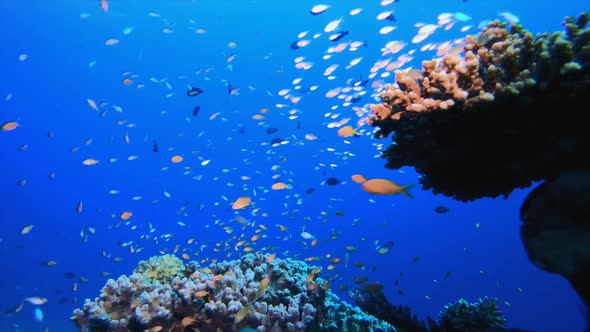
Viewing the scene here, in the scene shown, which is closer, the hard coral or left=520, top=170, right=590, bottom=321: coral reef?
left=520, top=170, right=590, bottom=321: coral reef

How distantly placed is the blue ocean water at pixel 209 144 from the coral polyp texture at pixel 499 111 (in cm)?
845

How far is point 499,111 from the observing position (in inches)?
132

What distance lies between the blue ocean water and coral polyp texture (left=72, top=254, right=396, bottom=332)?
6.98 m

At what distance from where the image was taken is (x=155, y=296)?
209 inches

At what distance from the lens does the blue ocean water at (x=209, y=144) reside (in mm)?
30188

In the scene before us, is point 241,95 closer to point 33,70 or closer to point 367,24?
point 367,24

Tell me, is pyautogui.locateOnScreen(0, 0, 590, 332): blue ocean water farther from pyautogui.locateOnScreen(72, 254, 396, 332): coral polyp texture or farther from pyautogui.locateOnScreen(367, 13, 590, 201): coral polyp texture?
pyautogui.locateOnScreen(367, 13, 590, 201): coral polyp texture

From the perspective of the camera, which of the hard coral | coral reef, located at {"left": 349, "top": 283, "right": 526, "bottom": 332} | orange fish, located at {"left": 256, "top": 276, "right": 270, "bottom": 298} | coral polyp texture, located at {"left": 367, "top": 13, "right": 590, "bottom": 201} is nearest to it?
coral polyp texture, located at {"left": 367, "top": 13, "right": 590, "bottom": 201}

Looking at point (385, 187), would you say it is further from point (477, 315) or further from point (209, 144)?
point (209, 144)

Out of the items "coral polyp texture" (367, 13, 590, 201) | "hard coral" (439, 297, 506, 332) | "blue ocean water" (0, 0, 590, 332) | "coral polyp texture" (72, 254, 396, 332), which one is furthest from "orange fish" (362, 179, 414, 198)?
"blue ocean water" (0, 0, 590, 332)

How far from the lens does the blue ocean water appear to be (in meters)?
30.2

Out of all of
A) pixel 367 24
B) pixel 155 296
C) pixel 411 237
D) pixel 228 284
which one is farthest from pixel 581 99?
pixel 411 237

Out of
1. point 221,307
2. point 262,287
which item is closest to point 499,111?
point 262,287

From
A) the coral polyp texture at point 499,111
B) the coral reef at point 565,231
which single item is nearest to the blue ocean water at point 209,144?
the coral polyp texture at point 499,111
